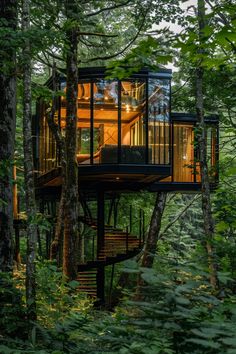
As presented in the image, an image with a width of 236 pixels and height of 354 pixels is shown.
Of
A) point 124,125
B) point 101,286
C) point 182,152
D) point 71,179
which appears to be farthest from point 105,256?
point 71,179

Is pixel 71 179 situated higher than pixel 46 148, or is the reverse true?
pixel 46 148

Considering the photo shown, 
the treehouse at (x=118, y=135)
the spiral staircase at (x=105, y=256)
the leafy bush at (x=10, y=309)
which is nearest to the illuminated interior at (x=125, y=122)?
the treehouse at (x=118, y=135)

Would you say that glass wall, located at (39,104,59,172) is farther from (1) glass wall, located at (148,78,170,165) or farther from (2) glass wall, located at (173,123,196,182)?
(2) glass wall, located at (173,123,196,182)

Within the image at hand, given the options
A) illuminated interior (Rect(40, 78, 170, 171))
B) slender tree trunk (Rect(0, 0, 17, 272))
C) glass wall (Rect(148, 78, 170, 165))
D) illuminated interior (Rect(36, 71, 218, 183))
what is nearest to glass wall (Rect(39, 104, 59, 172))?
illuminated interior (Rect(36, 71, 218, 183))

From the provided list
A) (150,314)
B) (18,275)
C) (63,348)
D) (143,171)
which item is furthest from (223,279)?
(143,171)

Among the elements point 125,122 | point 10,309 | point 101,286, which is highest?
point 125,122

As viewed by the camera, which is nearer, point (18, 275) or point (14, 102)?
point (14, 102)

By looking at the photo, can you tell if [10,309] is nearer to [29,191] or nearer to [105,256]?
[29,191]

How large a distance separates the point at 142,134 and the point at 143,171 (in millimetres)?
1316

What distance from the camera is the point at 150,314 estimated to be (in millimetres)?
3188

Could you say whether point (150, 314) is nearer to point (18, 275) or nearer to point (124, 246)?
point (18, 275)

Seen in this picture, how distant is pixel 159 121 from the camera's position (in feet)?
59.2

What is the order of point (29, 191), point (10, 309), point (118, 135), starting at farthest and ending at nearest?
point (118, 135) → point (29, 191) → point (10, 309)

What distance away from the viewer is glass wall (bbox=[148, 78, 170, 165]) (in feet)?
58.7
